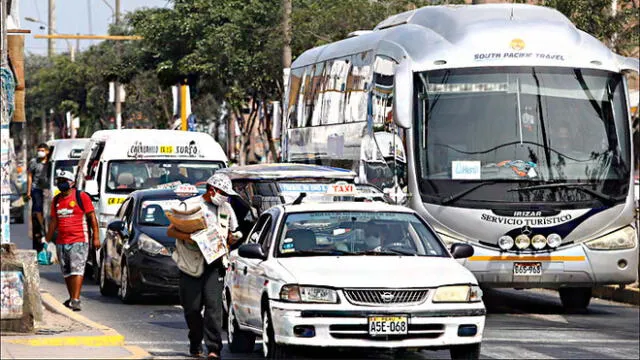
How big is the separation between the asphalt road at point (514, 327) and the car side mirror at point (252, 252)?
3.60ft

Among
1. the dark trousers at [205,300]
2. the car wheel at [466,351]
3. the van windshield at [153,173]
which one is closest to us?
the car wheel at [466,351]

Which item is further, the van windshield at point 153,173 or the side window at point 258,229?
the van windshield at point 153,173

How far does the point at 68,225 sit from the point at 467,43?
5639 mm

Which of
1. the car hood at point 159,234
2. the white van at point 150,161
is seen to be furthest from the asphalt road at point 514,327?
the white van at point 150,161

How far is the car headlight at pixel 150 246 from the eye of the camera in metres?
18.8

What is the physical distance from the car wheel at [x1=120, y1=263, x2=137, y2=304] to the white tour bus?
364cm

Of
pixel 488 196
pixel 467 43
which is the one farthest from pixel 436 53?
pixel 488 196

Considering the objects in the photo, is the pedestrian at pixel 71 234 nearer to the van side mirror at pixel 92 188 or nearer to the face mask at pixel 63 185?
the face mask at pixel 63 185

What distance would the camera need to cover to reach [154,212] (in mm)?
19641

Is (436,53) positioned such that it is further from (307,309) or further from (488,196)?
(307,309)

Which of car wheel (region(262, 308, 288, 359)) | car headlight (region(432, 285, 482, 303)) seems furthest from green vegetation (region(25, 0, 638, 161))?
car wheel (region(262, 308, 288, 359))

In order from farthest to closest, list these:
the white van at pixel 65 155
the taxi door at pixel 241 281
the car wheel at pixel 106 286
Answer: the white van at pixel 65 155, the car wheel at pixel 106 286, the taxi door at pixel 241 281

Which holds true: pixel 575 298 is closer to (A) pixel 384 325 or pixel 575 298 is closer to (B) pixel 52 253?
(B) pixel 52 253

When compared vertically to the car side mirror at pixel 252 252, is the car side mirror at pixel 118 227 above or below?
below
